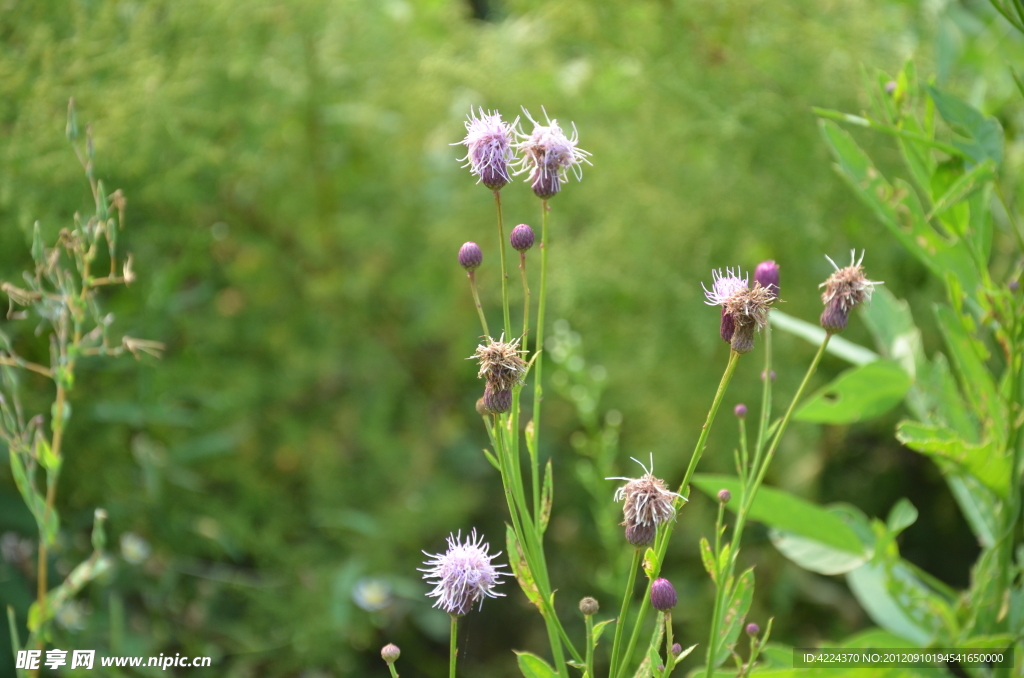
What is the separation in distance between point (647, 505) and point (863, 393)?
42cm

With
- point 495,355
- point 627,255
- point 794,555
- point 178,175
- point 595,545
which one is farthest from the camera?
point 595,545

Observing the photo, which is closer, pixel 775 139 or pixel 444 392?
pixel 775 139

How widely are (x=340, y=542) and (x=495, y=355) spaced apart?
86 cm

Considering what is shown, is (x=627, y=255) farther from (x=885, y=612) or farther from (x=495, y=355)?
(x=495, y=355)

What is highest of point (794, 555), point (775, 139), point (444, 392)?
point (775, 139)

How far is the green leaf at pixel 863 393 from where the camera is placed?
71cm

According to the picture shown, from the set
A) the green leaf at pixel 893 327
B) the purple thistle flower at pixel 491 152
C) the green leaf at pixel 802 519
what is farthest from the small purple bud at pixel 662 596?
the green leaf at pixel 893 327

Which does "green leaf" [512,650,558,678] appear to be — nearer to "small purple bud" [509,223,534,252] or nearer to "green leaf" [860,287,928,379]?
"small purple bud" [509,223,534,252]

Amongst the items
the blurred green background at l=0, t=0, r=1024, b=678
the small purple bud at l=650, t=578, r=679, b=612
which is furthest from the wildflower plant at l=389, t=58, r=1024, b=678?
the blurred green background at l=0, t=0, r=1024, b=678

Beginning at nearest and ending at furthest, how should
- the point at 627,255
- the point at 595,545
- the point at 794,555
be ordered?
the point at 794,555, the point at 627,255, the point at 595,545

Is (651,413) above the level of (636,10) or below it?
below

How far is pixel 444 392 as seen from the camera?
1332 mm

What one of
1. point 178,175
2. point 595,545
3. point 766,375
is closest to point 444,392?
point 595,545

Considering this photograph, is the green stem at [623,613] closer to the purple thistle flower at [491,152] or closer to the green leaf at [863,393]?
the purple thistle flower at [491,152]
